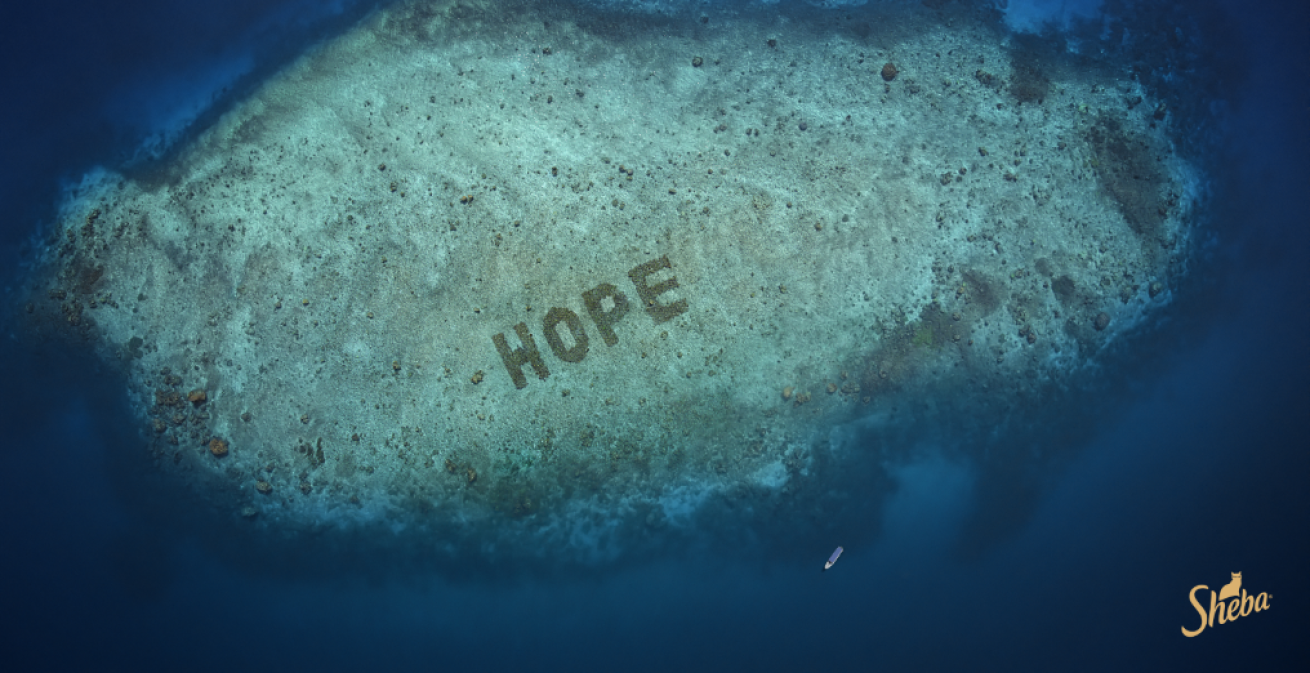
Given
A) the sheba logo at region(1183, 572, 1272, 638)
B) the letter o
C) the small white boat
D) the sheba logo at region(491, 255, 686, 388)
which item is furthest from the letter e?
the sheba logo at region(1183, 572, 1272, 638)

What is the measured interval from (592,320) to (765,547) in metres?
3.26

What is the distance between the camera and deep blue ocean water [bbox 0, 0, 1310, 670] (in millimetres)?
6477

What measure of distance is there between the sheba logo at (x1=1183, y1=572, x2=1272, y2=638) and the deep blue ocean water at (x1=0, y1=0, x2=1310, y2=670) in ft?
0.31

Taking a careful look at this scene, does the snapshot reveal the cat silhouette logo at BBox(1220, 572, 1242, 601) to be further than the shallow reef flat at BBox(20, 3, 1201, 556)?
Yes

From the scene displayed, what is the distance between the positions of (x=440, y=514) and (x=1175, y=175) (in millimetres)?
9344

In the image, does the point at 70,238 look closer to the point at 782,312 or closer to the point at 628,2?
the point at 628,2

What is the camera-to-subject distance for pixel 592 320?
252 inches

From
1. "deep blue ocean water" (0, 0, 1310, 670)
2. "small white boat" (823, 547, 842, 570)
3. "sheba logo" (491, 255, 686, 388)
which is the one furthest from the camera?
"small white boat" (823, 547, 842, 570)

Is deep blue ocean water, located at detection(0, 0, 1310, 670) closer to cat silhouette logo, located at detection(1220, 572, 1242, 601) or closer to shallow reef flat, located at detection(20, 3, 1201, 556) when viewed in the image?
cat silhouette logo, located at detection(1220, 572, 1242, 601)

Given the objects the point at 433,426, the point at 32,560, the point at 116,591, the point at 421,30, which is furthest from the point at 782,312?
the point at 32,560

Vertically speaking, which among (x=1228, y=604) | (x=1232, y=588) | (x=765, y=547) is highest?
(x=765, y=547)

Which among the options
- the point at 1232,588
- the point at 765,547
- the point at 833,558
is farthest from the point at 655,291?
the point at 1232,588

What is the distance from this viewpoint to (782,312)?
6.46 meters

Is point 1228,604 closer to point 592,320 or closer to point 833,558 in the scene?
point 833,558
